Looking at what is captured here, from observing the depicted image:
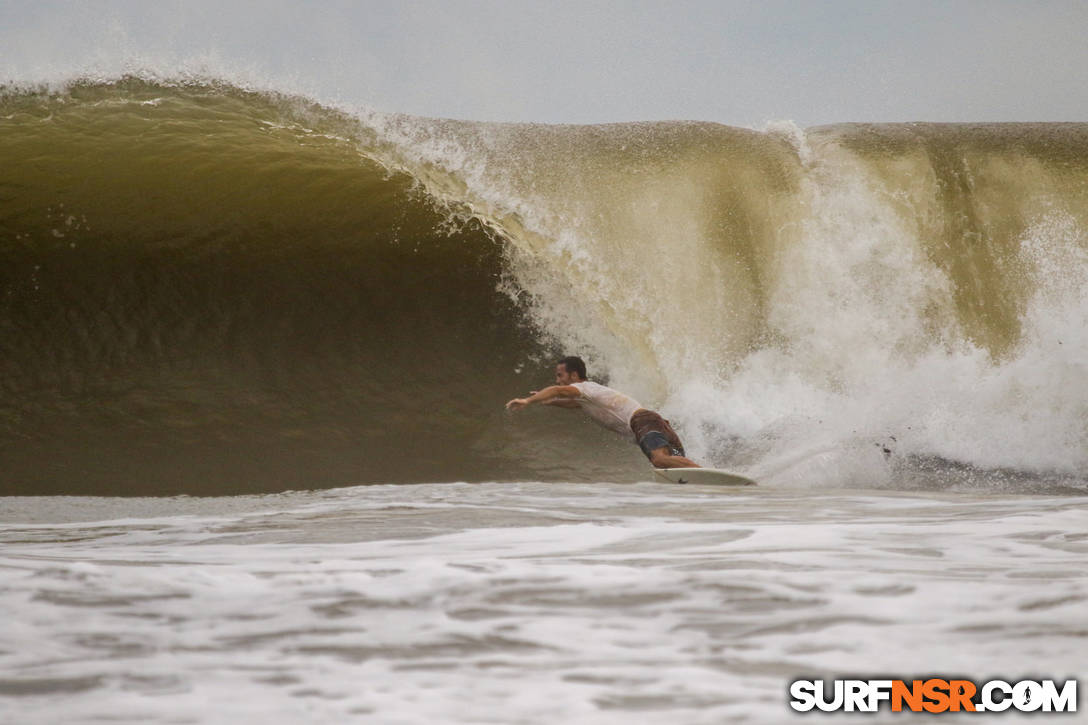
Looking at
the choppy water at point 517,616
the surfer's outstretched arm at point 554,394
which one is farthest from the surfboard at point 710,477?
the choppy water at point 517,616

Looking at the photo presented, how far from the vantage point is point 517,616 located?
234cm

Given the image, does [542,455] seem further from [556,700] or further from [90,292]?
[556,700]

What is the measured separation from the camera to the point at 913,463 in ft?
20.5

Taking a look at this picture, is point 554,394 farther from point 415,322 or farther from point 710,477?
point 415,322

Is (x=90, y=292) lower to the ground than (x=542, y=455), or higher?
higher

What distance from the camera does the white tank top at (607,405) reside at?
20.8ft

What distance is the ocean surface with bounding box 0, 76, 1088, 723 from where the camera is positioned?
207cm

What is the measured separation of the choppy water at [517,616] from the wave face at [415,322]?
2.55 metres

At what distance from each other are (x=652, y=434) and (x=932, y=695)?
14.1 ft

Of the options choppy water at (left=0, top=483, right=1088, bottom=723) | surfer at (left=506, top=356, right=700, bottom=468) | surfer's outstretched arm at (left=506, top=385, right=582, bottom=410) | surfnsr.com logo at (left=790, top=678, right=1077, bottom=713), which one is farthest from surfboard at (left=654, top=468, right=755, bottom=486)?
surfnsr.com logo at (left=790, top=678, right=1077, bottom=713)

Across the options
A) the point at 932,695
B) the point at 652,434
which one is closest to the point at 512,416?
the point at 652,434

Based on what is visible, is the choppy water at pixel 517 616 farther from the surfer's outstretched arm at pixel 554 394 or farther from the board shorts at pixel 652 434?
the surfer's outstretched arm at pixel 554 394

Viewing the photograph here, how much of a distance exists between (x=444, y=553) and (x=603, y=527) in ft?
2.73

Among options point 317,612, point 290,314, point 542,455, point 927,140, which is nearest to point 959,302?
point 927,140
